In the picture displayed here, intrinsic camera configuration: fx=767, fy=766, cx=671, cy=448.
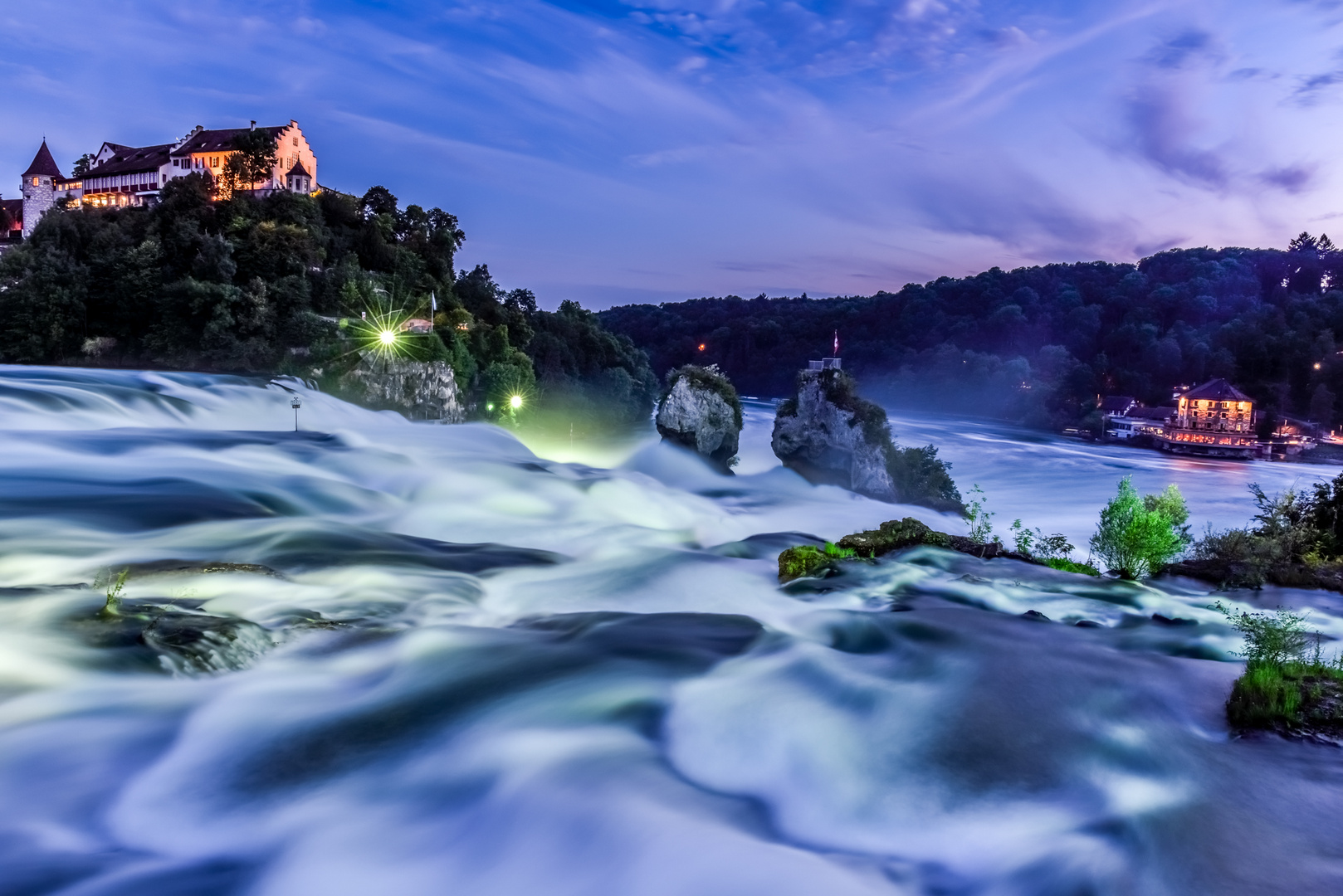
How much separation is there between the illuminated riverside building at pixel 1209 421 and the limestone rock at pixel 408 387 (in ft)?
231

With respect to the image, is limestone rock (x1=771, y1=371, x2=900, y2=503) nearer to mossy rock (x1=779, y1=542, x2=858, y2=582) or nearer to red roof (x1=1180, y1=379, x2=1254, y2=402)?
mossy rock (x1=779, y1=542, x2=858, y2=582)

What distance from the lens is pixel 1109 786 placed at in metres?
6.71

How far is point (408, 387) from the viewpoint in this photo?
40.6 meters

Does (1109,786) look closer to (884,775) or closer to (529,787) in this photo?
(884,775)

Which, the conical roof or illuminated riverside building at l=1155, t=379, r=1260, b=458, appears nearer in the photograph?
the conical roof

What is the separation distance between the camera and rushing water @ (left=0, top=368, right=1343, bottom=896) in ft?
17.7

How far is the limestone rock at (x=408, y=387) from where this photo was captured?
3956cm

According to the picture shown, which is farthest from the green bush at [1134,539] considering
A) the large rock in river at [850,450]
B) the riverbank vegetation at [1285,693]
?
the large rock in river at [850,450]

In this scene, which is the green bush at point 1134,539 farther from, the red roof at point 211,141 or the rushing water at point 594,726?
the red roof at point 211,141

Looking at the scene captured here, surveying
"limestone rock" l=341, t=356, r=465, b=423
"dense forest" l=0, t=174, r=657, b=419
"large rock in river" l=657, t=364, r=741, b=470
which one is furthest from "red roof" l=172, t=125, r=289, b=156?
"large rock in river" l=657, t=364, r=741, b=470

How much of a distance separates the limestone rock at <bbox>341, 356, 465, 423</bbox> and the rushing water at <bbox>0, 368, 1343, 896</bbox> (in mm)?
25007

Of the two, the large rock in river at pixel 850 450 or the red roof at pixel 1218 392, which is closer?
the large rock in river at pixel 850 450

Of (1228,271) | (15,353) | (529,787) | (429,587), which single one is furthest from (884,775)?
(1228,271)

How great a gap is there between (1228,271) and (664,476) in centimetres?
11813
